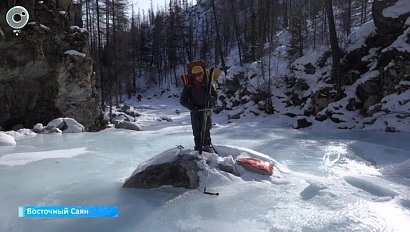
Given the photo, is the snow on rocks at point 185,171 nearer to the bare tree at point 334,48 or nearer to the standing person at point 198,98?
the standing person at point 198,98

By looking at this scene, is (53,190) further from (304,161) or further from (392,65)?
(392,65)

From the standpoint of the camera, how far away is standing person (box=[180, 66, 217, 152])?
5586mm

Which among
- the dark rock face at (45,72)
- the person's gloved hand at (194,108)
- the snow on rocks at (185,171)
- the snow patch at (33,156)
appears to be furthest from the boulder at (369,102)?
the dark rock face at (45,72)

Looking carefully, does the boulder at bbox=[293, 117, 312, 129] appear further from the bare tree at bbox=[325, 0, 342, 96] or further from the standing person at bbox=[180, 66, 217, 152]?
the standing person at bbox=[180, 66, 217, 152]

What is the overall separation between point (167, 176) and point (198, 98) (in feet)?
4.96

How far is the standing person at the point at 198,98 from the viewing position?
A: 5586 mm

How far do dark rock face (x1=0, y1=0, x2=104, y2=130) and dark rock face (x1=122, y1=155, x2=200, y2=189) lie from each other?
11.8 metres

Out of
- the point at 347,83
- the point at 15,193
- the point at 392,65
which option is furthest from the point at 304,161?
the point at 347,83

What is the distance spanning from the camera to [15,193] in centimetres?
453

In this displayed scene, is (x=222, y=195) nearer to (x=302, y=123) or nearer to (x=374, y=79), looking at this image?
(x=302, y=123)

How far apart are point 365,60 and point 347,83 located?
1241mm

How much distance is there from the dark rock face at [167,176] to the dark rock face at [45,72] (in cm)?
1181

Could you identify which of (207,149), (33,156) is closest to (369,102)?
(207,149)

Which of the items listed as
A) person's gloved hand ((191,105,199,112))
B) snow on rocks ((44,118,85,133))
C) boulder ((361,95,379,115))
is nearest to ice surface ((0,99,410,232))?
person's gloved hand ((191,105,199,112))
